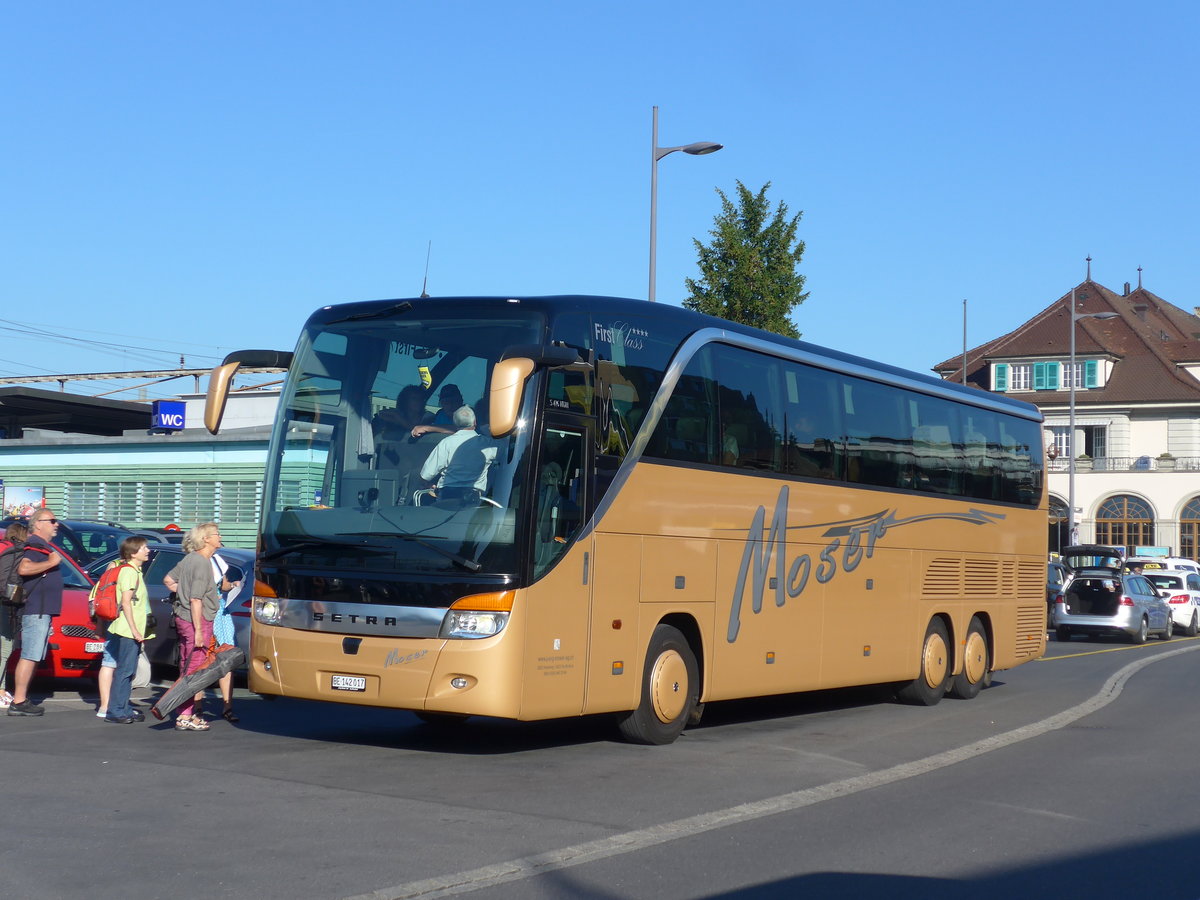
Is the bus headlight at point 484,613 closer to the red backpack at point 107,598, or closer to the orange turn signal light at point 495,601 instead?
the orange turn signal light at point 495,601

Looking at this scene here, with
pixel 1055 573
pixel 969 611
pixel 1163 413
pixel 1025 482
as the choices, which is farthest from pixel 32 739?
pixel 1163 413

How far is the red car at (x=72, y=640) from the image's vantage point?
1514 centimetres

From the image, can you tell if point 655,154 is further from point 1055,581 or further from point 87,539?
point 1055,581

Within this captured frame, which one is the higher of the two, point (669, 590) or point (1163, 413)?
point (1163, 413)

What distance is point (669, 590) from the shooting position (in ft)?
40.5

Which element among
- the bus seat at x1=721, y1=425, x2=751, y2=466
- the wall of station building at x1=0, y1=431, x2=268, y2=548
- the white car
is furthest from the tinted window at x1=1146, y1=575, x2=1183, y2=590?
the bus seat at x1=721, y1=425, x2=751, y2=466

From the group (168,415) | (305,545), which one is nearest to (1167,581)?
(168,415)

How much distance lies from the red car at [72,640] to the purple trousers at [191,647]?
2738 mm

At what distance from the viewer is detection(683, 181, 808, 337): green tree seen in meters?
28.4

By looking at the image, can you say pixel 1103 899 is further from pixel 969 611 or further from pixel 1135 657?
pixel 1135 657

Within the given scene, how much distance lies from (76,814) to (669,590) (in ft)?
17.6

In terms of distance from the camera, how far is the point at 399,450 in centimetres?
1103

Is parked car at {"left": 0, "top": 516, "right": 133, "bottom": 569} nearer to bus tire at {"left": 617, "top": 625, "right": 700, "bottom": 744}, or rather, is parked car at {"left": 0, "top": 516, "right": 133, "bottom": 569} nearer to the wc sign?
bus tire at {"left": 617, "top": 625, "right": 700, "bottom": 744}

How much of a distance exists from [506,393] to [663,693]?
149 inches
